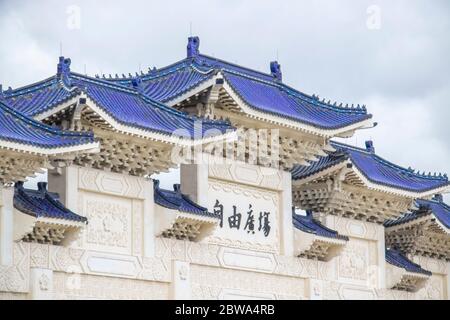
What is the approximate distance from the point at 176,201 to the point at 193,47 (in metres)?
3.14

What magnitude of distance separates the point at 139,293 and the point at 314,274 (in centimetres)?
465

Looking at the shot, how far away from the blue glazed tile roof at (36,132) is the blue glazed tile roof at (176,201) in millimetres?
2791

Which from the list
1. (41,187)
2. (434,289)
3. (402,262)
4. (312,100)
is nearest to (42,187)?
(41,187)

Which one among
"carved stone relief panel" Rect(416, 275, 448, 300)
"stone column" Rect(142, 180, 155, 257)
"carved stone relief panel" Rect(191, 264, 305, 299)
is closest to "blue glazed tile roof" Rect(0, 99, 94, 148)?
"stone column" Rect(142, 180, 155, 257)

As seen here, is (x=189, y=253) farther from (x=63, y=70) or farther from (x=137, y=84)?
(x=63, y=70)

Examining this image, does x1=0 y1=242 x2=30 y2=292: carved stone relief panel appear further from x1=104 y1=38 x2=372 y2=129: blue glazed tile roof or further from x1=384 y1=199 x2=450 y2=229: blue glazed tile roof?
x1=384 y1=199 x2=450 y2=229: blue glazed tile roof

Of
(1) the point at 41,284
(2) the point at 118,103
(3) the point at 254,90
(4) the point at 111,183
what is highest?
(3) the point at 254,90

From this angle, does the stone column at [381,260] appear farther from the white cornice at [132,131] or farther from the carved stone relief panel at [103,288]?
the carved stone relief panel at [103,288]

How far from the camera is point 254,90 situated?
25016 mm

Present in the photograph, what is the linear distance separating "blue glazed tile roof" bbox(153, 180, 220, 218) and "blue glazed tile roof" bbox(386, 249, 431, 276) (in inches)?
243

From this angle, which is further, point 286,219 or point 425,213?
point 425,213

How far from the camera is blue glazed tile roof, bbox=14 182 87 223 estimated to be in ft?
66.5
